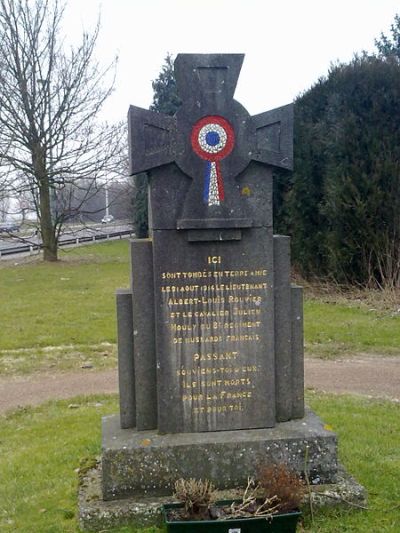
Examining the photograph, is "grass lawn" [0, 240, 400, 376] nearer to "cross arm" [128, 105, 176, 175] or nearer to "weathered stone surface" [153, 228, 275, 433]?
"weathered stone surface" [153, 228, 275, 433]

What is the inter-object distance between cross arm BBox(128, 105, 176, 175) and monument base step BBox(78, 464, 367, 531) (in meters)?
2.59

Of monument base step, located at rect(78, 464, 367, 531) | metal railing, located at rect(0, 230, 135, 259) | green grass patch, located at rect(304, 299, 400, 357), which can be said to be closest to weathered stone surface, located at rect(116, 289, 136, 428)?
monument base step, located at rect(78, 464, 367, 531)

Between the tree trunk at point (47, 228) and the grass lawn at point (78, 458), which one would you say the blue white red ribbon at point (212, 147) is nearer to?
the grass lawn at point (78, 458)

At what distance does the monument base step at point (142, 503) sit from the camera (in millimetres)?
4488

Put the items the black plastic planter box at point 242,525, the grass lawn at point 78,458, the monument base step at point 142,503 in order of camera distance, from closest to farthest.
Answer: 1. the black plastic planter box at point 242,525
2. the monument base step at point 142,503
3. the grass lawn at point 78,458

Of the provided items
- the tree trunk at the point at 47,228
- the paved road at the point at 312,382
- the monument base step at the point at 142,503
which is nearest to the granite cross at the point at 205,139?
the monument base step at the point at 142,503

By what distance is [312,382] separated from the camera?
8789 millimetres

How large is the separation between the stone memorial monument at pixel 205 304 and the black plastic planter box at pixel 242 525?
2.12 feet

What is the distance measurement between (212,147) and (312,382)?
4987 mm

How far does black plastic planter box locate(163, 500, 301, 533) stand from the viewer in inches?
160

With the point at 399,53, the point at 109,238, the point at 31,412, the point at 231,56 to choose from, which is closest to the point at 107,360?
the point at 31,412

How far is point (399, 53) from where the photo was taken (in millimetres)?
26312

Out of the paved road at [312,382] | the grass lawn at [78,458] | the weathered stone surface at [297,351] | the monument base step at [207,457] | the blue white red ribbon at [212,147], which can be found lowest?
the paved road at [312,382]

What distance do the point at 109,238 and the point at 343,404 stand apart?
37.9m
